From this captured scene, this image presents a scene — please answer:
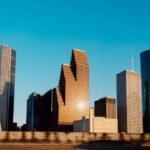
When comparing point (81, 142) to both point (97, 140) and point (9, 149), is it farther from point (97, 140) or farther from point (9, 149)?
point (9, 149)

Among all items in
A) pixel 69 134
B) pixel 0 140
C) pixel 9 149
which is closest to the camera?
pixel 9 149

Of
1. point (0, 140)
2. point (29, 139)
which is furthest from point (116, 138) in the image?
point (0, 140)

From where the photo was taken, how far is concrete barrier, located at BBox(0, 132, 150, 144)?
4032 cm

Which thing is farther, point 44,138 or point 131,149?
point 44,138

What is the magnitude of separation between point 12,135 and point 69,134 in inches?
291

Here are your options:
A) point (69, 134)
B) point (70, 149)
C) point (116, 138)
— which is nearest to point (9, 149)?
point (70, 149)

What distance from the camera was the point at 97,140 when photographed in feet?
141

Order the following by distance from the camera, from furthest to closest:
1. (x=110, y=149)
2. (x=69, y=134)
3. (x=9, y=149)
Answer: (x=69, y=134) < (x=110, y=149) < (x=9, y=149)

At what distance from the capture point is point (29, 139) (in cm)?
4109

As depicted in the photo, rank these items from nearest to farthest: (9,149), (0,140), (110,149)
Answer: (9,149)
(110,149)
(0,140)

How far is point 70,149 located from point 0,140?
11.2m

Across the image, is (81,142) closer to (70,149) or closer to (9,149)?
(70,149)

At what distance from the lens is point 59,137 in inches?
1650

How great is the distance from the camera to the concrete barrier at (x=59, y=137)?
40316mm
